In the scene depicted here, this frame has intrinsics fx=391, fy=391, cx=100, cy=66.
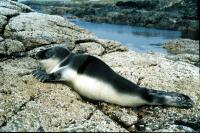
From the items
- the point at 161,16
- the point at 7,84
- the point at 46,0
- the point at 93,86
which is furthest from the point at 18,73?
the point at 46,0

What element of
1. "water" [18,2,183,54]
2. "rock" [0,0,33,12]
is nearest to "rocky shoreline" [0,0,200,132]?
"rock" [0,0,33,12]

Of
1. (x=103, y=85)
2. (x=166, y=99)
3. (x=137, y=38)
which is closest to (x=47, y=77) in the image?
(x=103, y=85)

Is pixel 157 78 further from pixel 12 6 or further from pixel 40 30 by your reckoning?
pixel 12 6

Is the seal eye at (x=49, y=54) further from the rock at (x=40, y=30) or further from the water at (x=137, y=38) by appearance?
the water at (x=137, y=38)

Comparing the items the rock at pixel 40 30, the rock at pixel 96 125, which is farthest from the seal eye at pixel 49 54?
the rock at pixel 96 125

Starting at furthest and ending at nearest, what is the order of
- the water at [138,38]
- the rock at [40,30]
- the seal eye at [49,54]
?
the water at [138,38] → the rock at [40,30] → the seal eye at [49,54]

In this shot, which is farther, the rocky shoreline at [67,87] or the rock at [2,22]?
the rock at [2,22]

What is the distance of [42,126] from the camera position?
614 cm

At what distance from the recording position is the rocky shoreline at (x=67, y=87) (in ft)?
21.3

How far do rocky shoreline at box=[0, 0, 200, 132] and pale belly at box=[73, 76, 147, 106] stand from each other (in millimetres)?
124

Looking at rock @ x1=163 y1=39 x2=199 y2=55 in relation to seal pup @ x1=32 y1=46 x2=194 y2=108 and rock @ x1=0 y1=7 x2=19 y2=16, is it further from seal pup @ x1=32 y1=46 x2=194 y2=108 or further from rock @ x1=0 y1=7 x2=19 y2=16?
seal pup @ x1=32 y1=46 x2=194 y2=108

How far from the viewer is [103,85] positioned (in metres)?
7.43

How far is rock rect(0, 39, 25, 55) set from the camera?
9.95m

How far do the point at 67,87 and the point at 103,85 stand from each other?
82 cm
